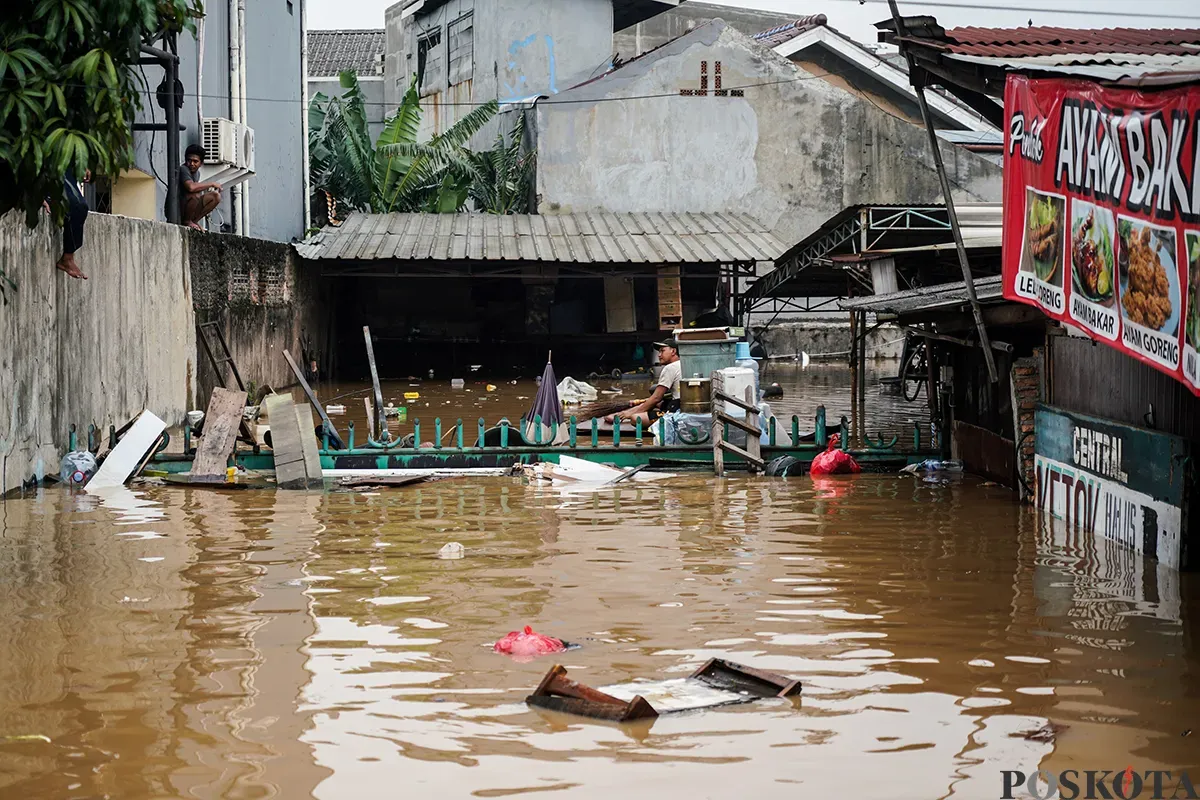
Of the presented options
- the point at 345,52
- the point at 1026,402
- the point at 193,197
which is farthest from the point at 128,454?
the point at 345,52

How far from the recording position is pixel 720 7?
39.5 meters

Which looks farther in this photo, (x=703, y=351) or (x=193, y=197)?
(x=193, y=197)

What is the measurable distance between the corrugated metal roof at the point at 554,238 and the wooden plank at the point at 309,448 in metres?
12.0

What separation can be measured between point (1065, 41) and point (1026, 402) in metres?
2.90

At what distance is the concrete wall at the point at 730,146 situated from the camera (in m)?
29.7

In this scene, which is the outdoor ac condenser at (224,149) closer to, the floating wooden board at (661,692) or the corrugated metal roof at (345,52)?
the floating wooden board at (661,692)

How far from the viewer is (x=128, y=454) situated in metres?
12.4

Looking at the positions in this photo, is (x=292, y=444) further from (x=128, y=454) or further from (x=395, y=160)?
(x=395, y=160)

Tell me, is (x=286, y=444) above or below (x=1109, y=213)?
below

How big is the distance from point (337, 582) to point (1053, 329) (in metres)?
5.90

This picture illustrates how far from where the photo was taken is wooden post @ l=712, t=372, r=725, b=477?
13133 millimetres

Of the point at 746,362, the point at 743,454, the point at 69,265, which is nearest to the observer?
the point at 69,265

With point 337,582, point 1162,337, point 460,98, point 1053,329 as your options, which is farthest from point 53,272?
point 460,98

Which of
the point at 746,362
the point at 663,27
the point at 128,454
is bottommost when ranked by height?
the point at 128,454
